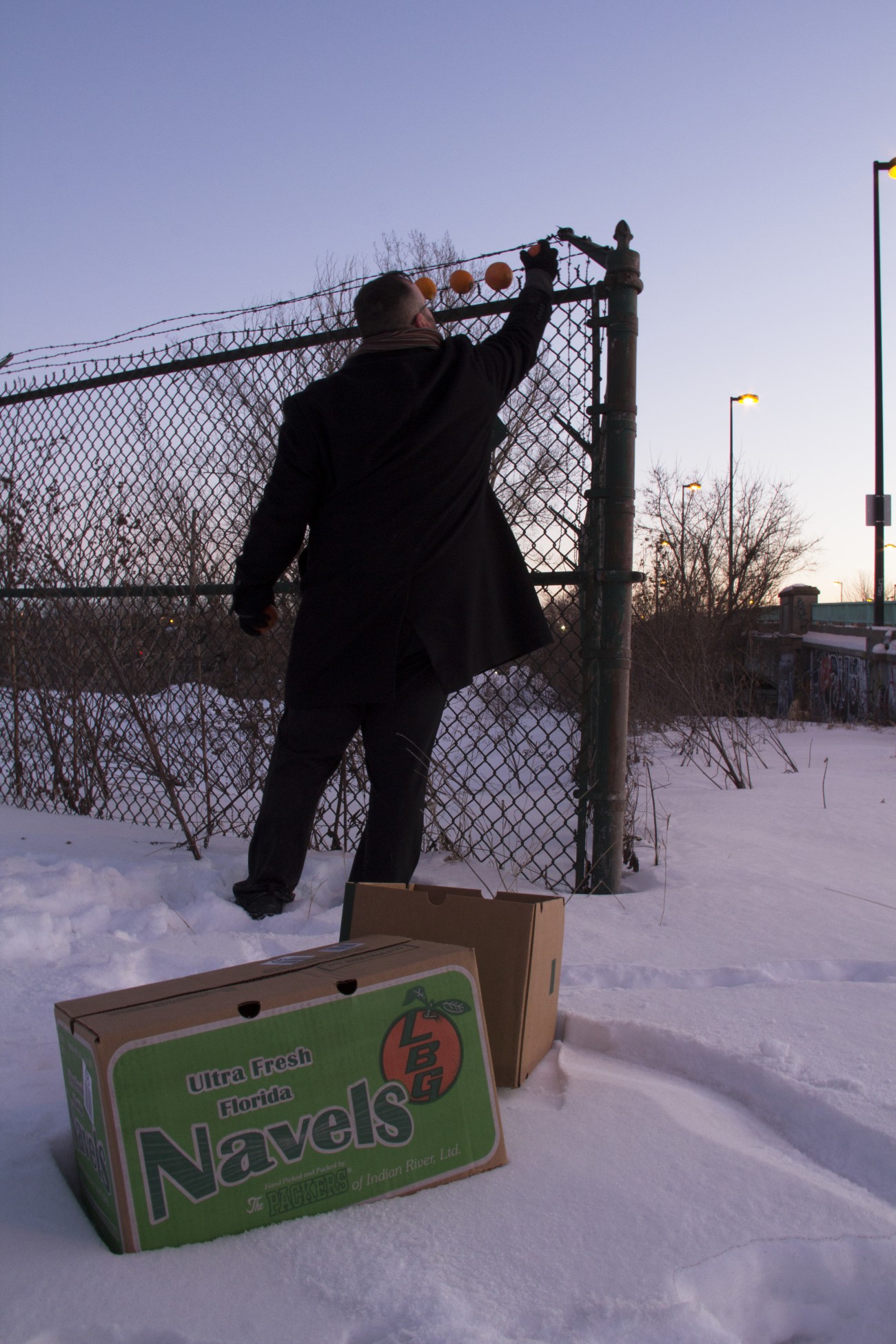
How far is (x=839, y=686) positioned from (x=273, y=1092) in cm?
1131

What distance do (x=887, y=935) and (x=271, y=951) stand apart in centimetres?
168

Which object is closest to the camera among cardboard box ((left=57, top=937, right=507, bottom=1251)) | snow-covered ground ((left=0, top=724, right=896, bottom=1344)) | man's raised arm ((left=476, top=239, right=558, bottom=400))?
snow-covered ground ((left=0, top=724, right=896, bottom=1344))

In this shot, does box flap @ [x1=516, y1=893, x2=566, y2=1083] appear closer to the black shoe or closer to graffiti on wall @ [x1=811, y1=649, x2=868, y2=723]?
the black shoe

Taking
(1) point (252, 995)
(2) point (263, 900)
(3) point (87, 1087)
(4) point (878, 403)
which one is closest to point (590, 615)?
(2) point (263, 900)

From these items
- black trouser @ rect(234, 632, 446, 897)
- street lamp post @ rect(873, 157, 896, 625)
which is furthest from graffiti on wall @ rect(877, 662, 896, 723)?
black trouser @ rect(234, 632, 446, 897)

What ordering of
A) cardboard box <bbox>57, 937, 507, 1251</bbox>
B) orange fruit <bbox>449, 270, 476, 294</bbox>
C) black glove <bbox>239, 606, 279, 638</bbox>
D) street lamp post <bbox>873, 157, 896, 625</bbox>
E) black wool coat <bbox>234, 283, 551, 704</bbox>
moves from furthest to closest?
1. street lamp post <bbox>873, 157, 896, 625</bbox>
2. orange fruit <bbox>449, 270, 476, 294</bbox>
3. black glove <bbox>239, 606, 279, 638</bbox>
4. black wool coat <bbox>234, 283, 551, 704</bbox>
5. cardboard box <bbox>57, 937, 507, 1251</bbox>

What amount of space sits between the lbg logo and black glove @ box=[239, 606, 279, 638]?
1.57 meters

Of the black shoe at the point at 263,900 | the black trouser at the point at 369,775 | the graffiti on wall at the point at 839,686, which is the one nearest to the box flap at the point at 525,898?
the black trouser at the point at 369,775

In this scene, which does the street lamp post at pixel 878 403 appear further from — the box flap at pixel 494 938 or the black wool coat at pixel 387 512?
the box flap at pixel 494 938

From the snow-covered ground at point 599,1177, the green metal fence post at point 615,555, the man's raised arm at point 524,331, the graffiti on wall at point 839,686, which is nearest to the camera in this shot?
the snow-covered ground at point 599,1177

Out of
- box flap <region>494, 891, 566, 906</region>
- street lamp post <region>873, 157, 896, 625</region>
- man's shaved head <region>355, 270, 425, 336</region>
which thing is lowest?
box flap <region>494, 891, 566, 906</region>

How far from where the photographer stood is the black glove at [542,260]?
2729 millimetres

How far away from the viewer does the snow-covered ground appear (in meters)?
1.00

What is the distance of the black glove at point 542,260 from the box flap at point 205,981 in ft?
6.97
